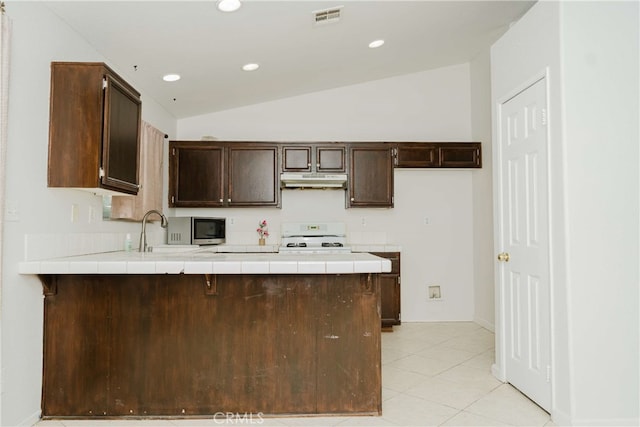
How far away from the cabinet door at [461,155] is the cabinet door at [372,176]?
666 mm

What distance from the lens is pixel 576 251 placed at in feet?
7.91

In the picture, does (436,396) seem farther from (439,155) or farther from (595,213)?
(439,155)

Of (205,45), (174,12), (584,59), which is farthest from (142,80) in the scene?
(584,59)

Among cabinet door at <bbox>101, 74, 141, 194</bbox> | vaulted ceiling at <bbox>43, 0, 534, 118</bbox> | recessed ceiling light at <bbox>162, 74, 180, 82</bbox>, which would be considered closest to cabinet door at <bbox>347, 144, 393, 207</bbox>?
vaulted ceiling at <bbox>43, 0, 534, 118</bbox>

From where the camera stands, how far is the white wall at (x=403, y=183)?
17.6 feet

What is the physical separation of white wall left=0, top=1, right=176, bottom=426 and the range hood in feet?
8.71

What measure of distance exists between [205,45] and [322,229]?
2558 mm

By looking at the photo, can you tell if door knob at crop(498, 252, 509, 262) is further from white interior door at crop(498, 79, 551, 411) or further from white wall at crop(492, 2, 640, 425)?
white wall at crop(492, 2, 640, 425)

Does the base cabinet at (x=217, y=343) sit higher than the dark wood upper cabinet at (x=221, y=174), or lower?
lower

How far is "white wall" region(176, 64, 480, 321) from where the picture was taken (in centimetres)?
535

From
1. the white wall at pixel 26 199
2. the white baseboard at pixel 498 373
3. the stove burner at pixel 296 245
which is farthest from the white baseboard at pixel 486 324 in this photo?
the white wall at pixel 26 199

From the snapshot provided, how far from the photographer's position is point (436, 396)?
2.87 m

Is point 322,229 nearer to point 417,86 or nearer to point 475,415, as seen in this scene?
point 417,86

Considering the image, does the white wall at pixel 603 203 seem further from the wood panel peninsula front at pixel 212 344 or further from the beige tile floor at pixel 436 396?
the wood panel peninsula front at pixel 212 344
